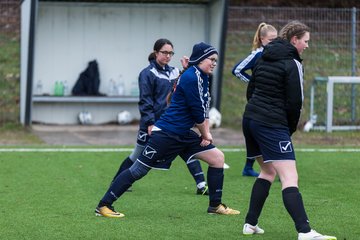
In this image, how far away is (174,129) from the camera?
318 inches

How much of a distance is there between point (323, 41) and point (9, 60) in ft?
20.5

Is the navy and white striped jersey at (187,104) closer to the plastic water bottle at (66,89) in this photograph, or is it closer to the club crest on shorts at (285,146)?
the club crest on shorts at (285,146)

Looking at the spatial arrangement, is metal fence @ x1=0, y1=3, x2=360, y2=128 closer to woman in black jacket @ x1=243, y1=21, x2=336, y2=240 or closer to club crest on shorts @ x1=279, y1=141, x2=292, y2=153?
woman in black jacket @ x1=243, y1=21, x2=336, y2=240

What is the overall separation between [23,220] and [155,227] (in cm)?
125

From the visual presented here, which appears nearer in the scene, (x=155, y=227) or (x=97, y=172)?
(x=155, y=227)

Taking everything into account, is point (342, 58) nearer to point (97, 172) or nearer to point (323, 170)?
point (323, 170)

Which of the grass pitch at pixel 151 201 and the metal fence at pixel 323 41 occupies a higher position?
the metal fence at pixel 323 41

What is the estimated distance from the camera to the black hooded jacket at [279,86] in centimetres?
695

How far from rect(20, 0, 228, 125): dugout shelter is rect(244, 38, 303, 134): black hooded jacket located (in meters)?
10.1

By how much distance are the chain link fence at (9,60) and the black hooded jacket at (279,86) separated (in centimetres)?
1049

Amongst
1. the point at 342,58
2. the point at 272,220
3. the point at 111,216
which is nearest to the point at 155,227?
the point at 111,216

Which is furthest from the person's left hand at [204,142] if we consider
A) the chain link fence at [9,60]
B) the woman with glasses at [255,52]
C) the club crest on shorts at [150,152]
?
the chain link fence at [9,60]

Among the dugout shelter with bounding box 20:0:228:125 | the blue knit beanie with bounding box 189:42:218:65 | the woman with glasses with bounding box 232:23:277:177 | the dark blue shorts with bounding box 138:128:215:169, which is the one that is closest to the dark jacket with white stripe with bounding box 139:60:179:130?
the woman with glasses with bounding box 232:23:277:177

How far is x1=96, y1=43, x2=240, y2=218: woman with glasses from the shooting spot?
7.92m
